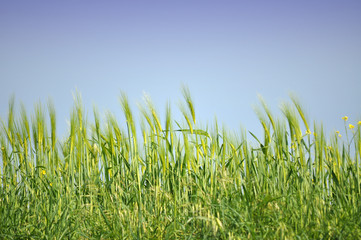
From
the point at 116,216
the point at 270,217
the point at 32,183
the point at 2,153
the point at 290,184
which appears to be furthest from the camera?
the point at 2,153

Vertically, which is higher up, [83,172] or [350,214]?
[83,172]

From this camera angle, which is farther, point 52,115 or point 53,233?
point 52,115

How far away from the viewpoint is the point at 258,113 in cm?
286

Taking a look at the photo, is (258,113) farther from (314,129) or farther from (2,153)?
(2,153)

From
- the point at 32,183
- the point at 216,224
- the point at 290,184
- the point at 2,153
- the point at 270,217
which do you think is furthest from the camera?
the point at 2,153

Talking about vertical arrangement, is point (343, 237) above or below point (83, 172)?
below

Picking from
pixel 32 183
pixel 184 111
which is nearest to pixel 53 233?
pixel 32 183

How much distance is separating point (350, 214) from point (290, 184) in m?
0.43

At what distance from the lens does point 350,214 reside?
2340 millimetres

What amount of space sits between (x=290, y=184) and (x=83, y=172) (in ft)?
5.01

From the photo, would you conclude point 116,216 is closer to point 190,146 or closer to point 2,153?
point 190,146

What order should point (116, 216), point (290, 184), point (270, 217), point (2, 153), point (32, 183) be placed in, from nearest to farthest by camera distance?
1. point (270, 217)
2. point (116, 216)
3. point (290, 184)
4. point (32, 183)
5. point (2, 153)

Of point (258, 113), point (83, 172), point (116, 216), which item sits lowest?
point (116, 216)

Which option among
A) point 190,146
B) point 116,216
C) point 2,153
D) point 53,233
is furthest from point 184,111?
point 2,153
